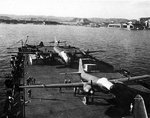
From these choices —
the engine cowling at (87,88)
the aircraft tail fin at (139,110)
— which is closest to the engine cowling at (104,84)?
the engine cowling at (87,88)

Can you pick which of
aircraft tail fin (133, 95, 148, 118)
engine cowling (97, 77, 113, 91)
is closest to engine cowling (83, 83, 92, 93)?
engine cowling (97, 77, 113, 91)

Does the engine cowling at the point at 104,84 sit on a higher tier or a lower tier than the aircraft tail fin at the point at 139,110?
lower

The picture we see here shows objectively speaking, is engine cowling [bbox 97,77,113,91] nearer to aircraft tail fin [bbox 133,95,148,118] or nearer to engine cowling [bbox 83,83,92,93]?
engine cowling [bbox 83,83,92,93]

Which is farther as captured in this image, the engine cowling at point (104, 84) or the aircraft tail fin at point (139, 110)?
the engine cowling at point (104, 84)

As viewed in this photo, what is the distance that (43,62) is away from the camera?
174ft

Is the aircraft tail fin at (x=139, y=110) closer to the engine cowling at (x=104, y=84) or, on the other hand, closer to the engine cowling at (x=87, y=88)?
the engine cowling at (x=104, y=84)

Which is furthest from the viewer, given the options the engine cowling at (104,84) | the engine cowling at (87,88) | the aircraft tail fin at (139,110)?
the engine cowling at (87,88)

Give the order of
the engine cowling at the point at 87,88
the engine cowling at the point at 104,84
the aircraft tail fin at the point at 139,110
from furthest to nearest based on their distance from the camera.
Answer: the engine cowling at the point at 87,88 → the engine cowling at the point at 104,84 → the aircraft tail fin at the point at 139,110

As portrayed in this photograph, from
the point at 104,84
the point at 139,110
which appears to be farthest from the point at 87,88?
the point at 139,110

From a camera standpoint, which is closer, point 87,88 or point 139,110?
point 139,110

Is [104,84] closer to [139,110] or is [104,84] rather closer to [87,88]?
[87,88]

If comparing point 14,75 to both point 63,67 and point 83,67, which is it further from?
point 83,67

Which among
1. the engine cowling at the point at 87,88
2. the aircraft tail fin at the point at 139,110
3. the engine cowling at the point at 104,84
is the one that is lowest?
the engine cowling at the point at 87,88

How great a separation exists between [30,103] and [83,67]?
14.3 m
